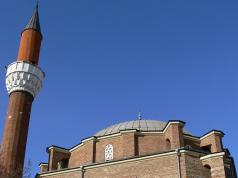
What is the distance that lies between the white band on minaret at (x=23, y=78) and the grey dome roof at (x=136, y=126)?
11.9 feet

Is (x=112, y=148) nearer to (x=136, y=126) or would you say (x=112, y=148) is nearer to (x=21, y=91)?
(x=136, y=126)

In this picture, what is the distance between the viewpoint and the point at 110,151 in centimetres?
1554

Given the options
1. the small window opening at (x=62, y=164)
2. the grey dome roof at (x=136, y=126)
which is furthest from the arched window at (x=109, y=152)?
the small window opening at (x=62, y=164)

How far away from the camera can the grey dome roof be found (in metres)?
A: 17.0

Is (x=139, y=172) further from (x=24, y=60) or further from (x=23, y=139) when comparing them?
(x=24, y=60)

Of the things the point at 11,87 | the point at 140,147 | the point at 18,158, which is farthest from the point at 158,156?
the point at 11,87

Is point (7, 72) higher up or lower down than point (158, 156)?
higher up

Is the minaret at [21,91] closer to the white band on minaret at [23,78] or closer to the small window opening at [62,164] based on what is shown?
the white band on minaret at [23,78]

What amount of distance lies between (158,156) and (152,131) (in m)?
2.57

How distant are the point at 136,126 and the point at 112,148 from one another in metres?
2.11

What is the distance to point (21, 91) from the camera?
15922 millimetres

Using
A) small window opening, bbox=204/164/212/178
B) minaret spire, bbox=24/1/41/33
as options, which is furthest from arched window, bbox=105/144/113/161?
minaret spire, bbox=24/1/41/33

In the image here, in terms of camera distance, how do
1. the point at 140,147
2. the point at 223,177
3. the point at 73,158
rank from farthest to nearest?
the point at 73,158 < the point at 140,147 < the point at 223,177

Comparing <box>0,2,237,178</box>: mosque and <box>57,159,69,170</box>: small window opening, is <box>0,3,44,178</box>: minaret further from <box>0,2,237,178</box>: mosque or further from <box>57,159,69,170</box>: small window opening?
<box>57,159,69,170</box>: small window opening
